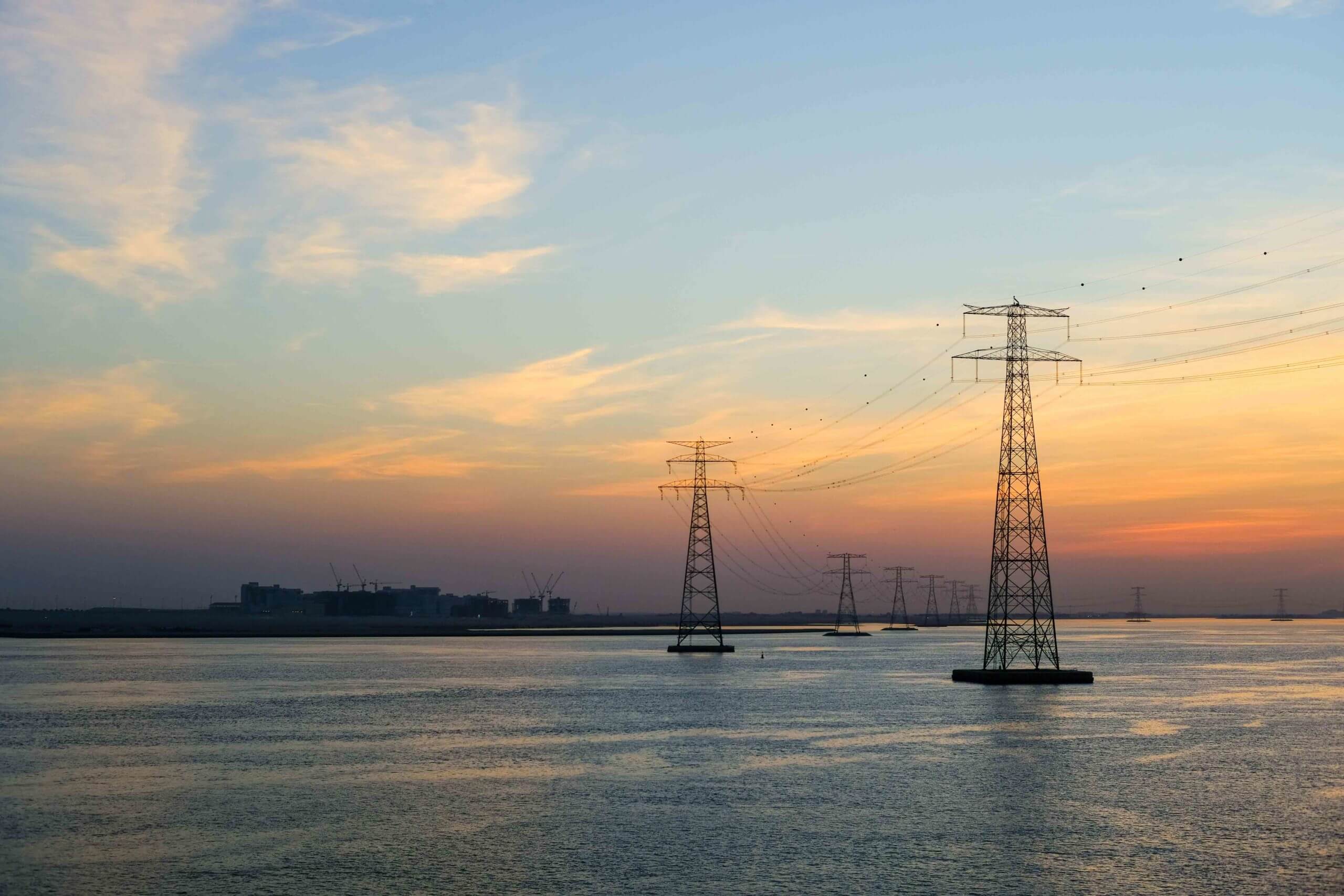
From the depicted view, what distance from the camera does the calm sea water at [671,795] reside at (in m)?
37.0

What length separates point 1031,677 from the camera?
350 ft

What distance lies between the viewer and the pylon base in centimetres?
10675

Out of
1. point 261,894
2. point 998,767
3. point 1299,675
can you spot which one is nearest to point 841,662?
point 1299,675

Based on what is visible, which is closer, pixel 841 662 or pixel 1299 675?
pixel 1299 675

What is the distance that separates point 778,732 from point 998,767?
2052 cm

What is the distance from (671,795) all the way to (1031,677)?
62876 millimetres

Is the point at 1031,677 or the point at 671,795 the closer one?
the point at 671,795

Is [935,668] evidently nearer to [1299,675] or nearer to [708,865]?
[1299,675]

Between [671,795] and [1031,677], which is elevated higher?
[1031,677]

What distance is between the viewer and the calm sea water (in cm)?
3697

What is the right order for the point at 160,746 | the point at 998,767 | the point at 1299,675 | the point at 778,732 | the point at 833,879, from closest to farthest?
the point at 833,879, the point at 998,767, the point at 160,746, the point at 778,732, the point at 1299,675

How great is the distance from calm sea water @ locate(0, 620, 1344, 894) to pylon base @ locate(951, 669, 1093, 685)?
85.3 inches

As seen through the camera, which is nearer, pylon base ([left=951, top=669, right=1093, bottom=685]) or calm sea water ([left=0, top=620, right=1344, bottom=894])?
calm sea water ([left=0, top=620, right=1344, bottom=894])

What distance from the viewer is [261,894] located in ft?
111
